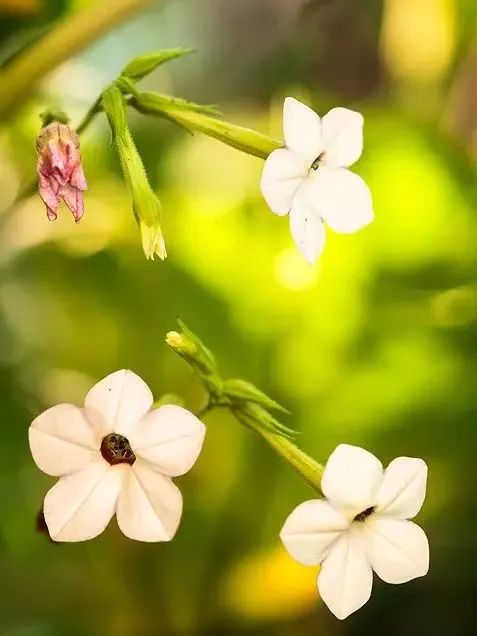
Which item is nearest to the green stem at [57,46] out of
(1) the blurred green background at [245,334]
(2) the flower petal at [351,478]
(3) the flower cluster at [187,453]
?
(1) the blurred green background at [245,334]

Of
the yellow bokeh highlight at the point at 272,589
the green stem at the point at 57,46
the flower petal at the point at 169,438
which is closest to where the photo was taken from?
the flower petal at the point at 169,438

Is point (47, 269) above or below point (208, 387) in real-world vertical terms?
above

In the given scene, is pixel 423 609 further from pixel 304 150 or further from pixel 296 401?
pixel 304 150

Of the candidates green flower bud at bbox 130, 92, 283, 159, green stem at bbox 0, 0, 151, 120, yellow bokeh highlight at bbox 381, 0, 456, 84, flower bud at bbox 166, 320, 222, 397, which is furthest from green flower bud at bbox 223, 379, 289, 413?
yellow bokeh highlight at bbox 381, 0, 456, 84

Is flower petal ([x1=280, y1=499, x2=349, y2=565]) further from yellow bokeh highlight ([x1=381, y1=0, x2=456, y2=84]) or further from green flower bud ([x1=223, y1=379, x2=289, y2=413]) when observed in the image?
yellow bokeh highlight ([x1=381, y1=0, x2=456, y2=84])

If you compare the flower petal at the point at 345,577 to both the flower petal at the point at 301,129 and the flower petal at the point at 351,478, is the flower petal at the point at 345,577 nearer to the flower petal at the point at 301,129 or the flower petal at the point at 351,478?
the flower petal at the point at 351,478

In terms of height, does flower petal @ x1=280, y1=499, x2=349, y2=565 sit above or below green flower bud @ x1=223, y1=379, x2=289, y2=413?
below

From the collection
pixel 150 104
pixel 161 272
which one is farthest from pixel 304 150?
pixel 161 272
